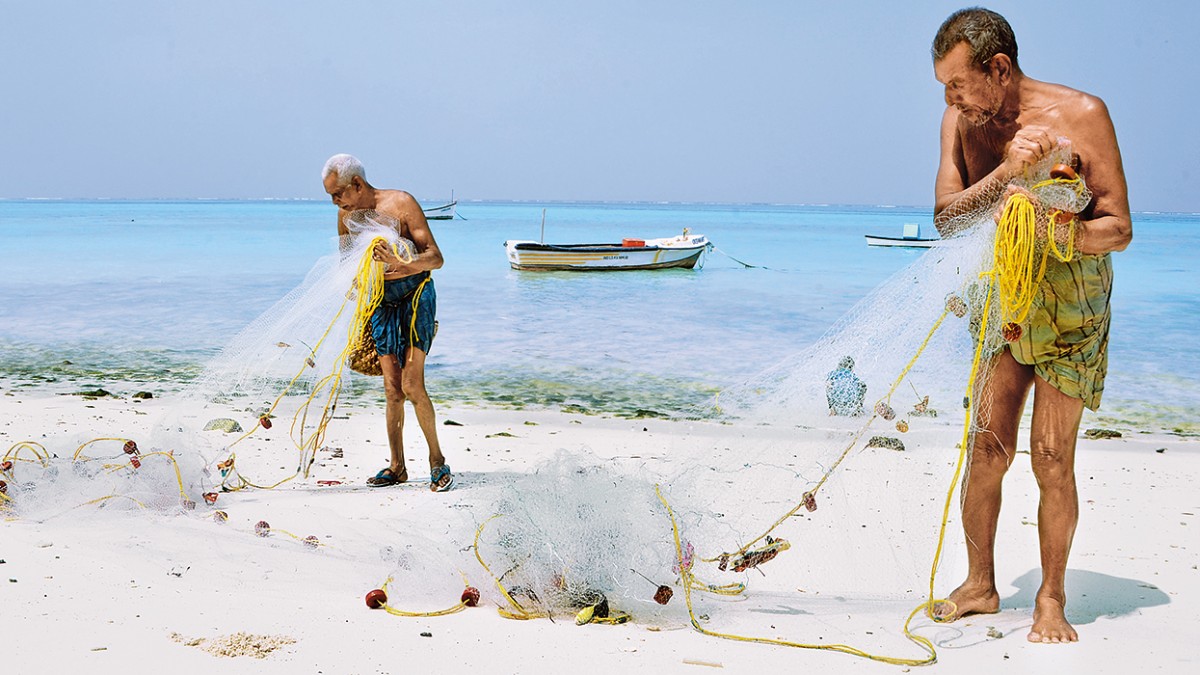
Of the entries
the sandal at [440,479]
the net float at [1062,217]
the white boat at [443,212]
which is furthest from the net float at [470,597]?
the white boat at [443,212]

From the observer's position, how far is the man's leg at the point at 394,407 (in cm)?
548

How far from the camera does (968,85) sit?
10.5ft

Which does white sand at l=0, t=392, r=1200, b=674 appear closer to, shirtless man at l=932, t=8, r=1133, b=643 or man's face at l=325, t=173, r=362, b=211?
shirtless man at l=932, t=8, r=1133, b=643

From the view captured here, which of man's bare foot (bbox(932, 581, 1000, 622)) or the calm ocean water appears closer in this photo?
man's bare foot (bbox(932, 581, 1000, 622))

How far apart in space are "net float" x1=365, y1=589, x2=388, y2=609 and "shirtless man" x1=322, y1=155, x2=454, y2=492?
69.2 inches

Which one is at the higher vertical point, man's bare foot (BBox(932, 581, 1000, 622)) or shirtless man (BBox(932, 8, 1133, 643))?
shirtless man (BBox(932, 8, 1133, 643))

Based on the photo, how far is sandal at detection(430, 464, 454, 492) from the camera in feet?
17.8

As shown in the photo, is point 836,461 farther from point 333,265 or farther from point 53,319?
point 53,319

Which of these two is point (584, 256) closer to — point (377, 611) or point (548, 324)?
point (548, 324)

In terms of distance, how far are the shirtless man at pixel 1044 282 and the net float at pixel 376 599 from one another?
6.41 ft

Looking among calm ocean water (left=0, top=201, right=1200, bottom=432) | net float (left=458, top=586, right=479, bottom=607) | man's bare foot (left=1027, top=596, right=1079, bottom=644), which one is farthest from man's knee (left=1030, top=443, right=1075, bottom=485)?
calm ocean water (left=0, top=201, right=1200, bottom=432)

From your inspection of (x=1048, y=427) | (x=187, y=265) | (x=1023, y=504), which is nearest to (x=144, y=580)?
(x=1048, y=427)

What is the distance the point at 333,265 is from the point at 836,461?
2.79 m

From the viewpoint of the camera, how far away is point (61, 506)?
463 centimetres
